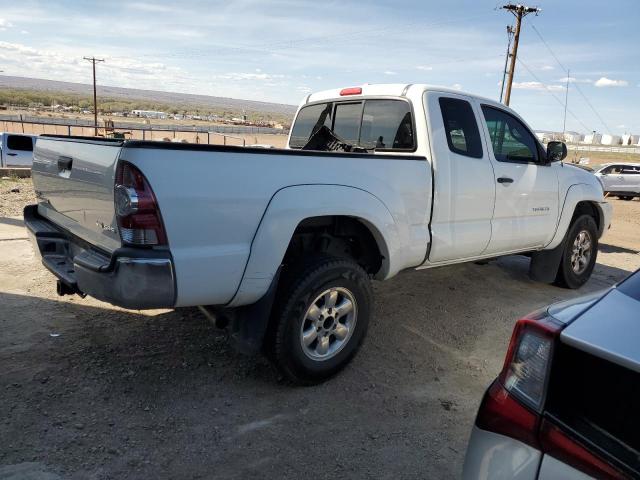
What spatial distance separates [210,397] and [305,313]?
83cm

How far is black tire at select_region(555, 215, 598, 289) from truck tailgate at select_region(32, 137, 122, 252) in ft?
16.7

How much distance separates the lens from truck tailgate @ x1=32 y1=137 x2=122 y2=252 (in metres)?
2.92

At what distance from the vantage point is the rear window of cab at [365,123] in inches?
175

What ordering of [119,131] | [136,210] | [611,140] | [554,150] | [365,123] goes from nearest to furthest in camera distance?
[136,210] → [365,123] → [554,150] → [119,131] → [611,140]

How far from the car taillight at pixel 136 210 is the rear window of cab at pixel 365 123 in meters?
2.37

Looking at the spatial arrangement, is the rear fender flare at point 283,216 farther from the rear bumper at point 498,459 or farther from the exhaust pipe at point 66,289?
the rear bumper at point 498,459

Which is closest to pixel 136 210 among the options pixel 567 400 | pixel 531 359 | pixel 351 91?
pixel 531 359

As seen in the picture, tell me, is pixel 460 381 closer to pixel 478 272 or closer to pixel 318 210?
pixel 318 210

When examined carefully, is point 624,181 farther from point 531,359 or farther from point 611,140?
point 611,140

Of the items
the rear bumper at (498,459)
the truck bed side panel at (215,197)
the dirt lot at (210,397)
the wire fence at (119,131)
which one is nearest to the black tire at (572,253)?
the dirt lot at (210,397)

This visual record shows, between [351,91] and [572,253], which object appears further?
[572,253]

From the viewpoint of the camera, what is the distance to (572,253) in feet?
20.3

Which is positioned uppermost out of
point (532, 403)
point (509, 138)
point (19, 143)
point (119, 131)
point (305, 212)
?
point (509, 138)

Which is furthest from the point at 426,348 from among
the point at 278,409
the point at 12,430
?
the point at 12,430
